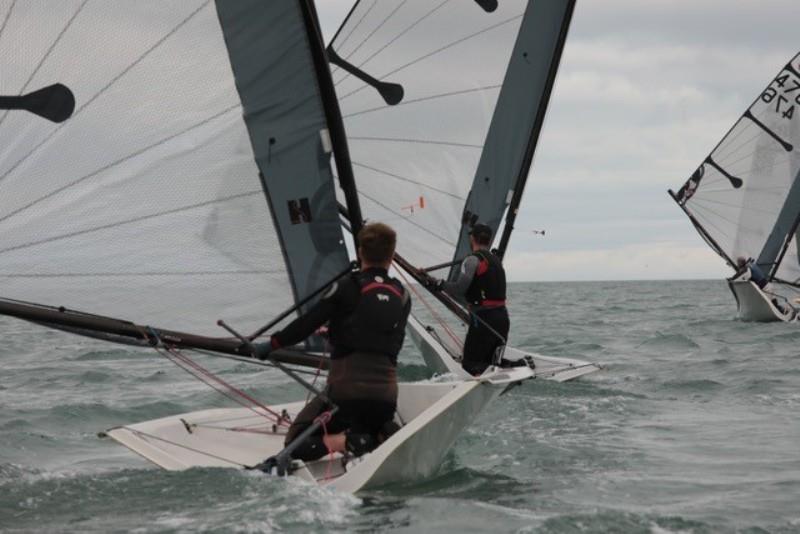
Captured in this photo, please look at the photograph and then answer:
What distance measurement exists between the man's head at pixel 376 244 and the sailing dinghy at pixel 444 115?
15.6 ft

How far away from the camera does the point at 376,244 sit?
5465mm

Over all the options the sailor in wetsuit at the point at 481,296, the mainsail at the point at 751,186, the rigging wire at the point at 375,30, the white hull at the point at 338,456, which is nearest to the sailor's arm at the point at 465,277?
the sailor in wetsuit at the point at 481,296

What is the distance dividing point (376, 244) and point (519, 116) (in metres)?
6.64

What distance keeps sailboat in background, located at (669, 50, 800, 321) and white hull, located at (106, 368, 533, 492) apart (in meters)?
17.7

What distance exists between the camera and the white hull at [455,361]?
33.2ft

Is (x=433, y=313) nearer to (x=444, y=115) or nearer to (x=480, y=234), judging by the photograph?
(x=480, y=234)

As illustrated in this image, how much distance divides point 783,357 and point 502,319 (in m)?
5.82

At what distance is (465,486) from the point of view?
5906 millimetres

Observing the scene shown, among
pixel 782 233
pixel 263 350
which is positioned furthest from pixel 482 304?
pixel 782 233

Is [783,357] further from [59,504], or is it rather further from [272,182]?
[59,504]

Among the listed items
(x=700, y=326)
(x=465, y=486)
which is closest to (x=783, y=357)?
(x=700, y=326)

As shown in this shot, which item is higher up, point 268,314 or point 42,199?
point 42,199

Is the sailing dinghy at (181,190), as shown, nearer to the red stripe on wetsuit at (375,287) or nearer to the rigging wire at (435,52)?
the red stripe on wetsuit at (375,287)

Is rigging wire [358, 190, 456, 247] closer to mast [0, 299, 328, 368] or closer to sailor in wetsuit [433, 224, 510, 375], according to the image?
sailor in wetsuit [433, 224, 510, 375]
